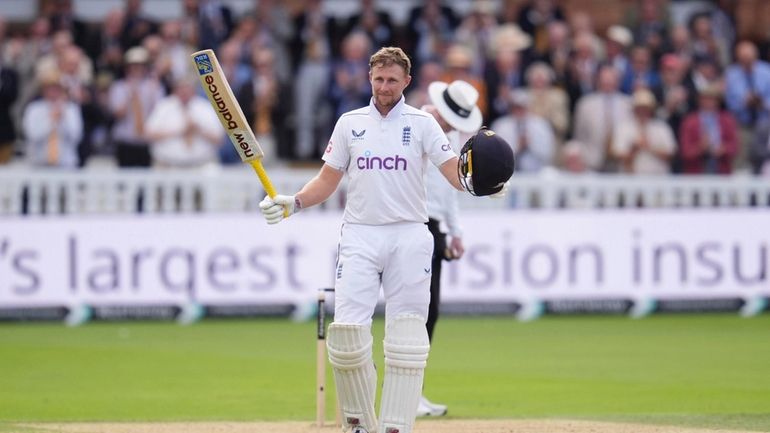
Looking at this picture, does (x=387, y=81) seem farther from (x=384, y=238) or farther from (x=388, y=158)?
(x=384, y=238)

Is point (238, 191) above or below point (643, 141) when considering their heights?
below

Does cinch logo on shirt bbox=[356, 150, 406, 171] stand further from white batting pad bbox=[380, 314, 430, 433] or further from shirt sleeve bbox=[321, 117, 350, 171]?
white batting pad bbox=[380, 314, 430, 433]

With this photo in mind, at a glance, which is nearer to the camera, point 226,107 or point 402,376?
point 402,376

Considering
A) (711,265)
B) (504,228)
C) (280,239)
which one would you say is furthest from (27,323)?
(711,265)

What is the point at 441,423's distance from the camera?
1015 centimetres

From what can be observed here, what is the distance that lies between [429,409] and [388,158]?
108 inches

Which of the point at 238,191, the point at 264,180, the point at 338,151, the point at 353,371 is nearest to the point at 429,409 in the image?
the point at 353,371

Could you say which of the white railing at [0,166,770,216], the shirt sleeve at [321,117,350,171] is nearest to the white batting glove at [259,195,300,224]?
the shirt sleeve at [321,117,350,171]

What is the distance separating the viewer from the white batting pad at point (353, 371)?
833 centimetres

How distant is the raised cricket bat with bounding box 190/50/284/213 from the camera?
867 cm

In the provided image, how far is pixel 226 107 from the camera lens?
8.82 metres

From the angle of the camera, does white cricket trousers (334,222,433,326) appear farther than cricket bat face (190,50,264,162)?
No

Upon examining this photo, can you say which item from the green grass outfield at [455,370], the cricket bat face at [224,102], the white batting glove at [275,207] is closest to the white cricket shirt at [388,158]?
the white batting glove at [275,207]

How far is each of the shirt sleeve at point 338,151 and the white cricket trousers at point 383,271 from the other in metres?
0.39
